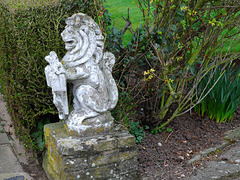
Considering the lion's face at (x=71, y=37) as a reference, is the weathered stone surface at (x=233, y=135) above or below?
below

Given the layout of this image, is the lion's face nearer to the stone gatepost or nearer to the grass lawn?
the stone gatepost

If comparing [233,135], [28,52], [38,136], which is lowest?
[233,135]

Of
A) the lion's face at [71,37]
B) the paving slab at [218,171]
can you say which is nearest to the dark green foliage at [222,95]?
the paving slab at [218,171]

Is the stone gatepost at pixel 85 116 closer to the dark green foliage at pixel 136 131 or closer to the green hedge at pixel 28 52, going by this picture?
the green hedge at pixel 28 52

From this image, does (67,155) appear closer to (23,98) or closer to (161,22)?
(23,98)

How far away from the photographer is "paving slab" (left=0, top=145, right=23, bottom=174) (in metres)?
3.62

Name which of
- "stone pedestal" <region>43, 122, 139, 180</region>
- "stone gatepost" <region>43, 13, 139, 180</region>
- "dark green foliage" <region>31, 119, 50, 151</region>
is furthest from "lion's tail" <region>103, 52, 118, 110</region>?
"dark green foliage" <region>31, 119, 50, 151</region>

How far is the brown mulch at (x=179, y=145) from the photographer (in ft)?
12.2

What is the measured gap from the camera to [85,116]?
319 centimetres

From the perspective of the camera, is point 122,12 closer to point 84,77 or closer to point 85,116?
point 84,77

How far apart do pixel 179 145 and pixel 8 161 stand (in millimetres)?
2248

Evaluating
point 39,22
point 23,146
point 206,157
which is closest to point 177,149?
point 206,157

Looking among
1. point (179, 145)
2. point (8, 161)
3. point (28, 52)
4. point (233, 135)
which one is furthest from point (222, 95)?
point (8, 161)

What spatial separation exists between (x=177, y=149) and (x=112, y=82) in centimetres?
147
